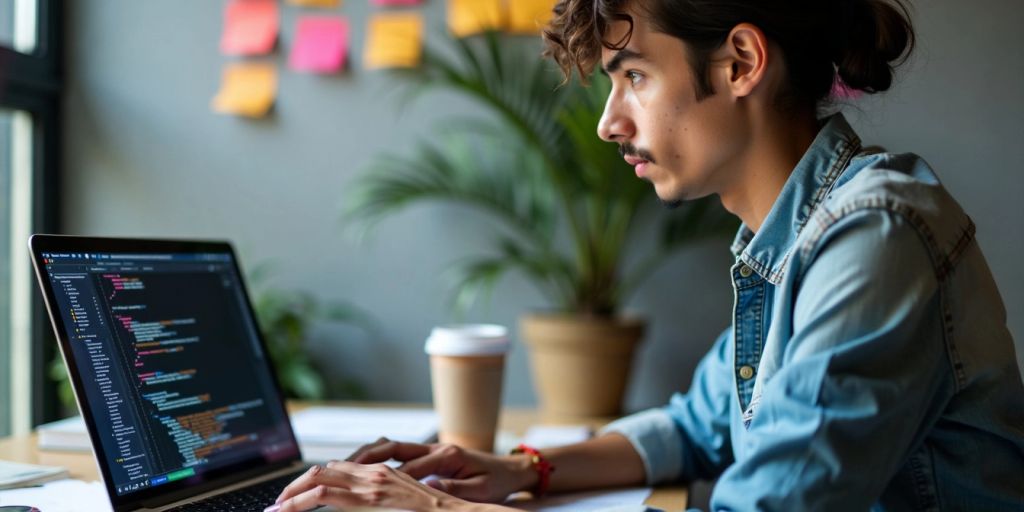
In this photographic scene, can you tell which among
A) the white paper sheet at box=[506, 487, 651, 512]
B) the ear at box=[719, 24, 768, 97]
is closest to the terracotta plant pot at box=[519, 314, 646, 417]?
the white paper sheet at box=[506, 487, 651, 512]

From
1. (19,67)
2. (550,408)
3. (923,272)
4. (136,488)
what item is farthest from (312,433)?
(19,67)

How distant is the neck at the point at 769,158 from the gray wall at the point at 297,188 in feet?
3.58

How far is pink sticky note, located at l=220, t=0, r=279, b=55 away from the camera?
2.24 metres

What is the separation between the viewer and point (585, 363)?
1.77 meters

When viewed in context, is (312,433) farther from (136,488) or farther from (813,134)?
(813,134)

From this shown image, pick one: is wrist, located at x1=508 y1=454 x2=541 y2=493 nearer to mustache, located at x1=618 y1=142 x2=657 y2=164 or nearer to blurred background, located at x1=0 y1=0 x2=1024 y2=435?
mustache, located at x1=618 y1=142 x2=657 y2=164

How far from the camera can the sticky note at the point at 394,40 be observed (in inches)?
84.7

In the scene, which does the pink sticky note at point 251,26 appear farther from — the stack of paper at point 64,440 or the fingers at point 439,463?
the fingers at point 439,463

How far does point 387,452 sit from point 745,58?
1.76 feet

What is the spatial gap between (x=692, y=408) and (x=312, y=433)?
49 cm

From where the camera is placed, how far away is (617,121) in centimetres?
99

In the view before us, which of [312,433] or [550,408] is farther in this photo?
[550,408]

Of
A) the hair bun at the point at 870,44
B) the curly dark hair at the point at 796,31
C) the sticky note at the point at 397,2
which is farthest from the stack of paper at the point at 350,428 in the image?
the sticky note at the point at 397,2

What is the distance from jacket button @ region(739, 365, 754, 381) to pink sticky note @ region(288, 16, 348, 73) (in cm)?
152
